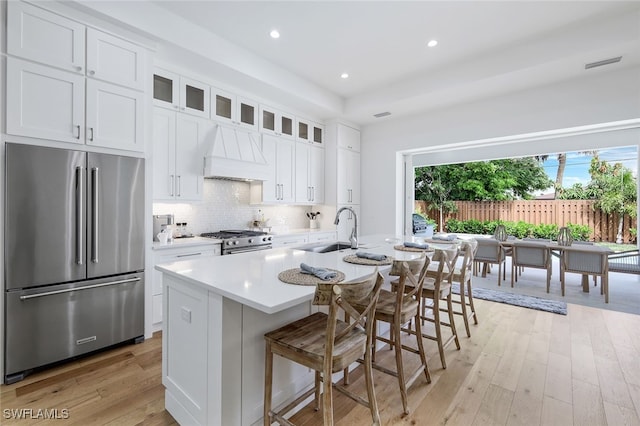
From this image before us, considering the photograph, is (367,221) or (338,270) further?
(367,221)

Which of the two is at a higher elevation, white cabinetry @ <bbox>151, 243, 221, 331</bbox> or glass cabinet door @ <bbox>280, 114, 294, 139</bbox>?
glass cabinet door @ <bbox>280, 114, 294, 139</bbox>

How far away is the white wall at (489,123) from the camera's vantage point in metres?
3.56

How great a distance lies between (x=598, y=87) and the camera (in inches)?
142

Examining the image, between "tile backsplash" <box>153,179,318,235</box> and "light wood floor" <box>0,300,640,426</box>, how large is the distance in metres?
1.62

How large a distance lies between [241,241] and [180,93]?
1941 mm

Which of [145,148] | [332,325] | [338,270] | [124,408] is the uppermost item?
[145,148]

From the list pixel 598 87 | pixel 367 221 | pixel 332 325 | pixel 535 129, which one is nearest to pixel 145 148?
pixel 332 325

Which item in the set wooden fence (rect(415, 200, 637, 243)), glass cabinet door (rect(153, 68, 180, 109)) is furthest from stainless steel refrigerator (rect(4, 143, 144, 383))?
wooden fence (rect(415, 200, 637, 243))

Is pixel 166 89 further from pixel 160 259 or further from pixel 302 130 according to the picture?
pixel 302 130

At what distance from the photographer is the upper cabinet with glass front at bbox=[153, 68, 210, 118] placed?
328 centimetres

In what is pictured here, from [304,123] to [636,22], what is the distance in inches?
161

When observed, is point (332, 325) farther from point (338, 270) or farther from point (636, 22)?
point (636, 22)

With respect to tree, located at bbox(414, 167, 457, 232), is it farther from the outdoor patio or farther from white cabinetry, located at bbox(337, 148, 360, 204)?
white cabinetry, located at bbox(337, 148, 360, 204)

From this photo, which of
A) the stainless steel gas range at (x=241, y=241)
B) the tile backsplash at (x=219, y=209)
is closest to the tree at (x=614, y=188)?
the tile backsplash at (x=219, y=209)
